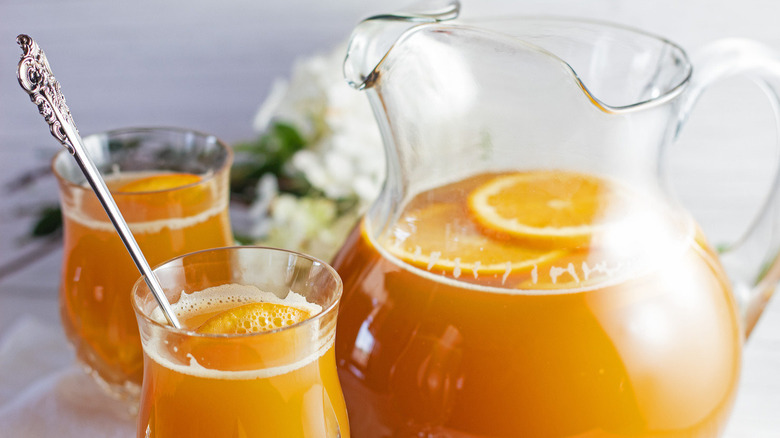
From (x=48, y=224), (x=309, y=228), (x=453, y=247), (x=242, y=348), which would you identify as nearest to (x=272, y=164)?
(x=309, y=228)

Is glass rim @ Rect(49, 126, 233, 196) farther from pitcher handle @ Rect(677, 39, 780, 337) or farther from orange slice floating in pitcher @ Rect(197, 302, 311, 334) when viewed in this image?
pitcher handle @ Rect(677, 39, 780, 337)

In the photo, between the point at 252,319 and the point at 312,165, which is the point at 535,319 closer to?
the point at 252,319

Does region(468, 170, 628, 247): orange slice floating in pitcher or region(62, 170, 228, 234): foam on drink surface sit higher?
region(468, 170, 628, 247): orange slice floating in pitcher

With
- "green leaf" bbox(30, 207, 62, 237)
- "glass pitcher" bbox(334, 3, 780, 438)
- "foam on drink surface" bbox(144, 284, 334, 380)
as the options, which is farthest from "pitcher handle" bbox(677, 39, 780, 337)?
"green leaf" bbox(30, 207, 62, 237)

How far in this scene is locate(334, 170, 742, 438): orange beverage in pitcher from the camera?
61cm

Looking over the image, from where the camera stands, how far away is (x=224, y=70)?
5.03 ft

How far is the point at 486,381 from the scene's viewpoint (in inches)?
23.9

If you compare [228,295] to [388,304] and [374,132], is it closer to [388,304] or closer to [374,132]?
[388,304]

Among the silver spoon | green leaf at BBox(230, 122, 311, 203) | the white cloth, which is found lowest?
the white cloth

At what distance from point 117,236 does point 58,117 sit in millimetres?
240

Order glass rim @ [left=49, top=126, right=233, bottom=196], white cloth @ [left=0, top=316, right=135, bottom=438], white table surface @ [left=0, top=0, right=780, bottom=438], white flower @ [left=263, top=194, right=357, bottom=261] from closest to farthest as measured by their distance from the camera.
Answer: glass rim @ [left=49, top=126, right=233, bottom=196] → white cloth @ [left=0, top=316, right=135, bottom=438] → white flower @ [left=263, top=194, right=357, bottom=261] → white table surface @ [left=0, top=0, right=780, bottom=438]

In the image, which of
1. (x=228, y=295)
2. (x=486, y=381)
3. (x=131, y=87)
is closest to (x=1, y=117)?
(x=131, y=87)

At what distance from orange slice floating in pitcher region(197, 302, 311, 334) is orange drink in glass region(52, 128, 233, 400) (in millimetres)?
205

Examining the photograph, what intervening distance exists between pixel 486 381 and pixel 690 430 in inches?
7.4
